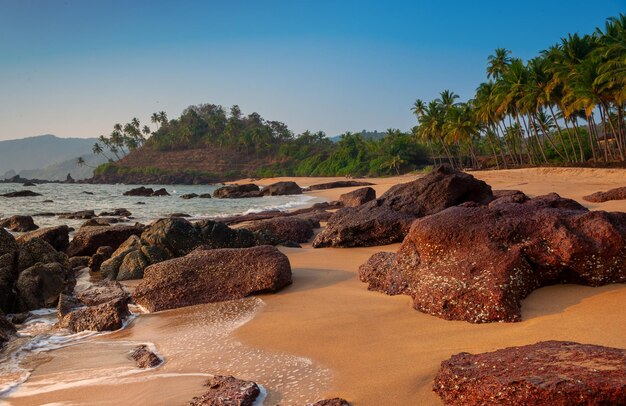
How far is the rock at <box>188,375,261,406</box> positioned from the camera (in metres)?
3.46

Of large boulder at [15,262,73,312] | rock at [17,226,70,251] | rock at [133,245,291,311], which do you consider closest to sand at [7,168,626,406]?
rock at [133,245,291,311]

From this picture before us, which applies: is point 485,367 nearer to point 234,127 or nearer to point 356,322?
point 356,322

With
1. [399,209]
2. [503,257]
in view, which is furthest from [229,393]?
[399,209]

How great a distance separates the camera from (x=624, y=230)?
5.16 metres

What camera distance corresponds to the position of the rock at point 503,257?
4859 millimetres

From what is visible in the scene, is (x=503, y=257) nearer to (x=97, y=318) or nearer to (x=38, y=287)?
(x=97, y=318)

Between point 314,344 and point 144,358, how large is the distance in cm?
173

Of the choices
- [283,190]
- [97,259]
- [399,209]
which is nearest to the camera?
[97,259]

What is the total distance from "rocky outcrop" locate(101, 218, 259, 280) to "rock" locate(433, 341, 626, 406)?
23.4 feet

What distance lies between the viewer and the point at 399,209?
1084 cm

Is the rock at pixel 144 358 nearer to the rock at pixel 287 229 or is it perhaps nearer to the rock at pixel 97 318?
the rock at pixel 97 318

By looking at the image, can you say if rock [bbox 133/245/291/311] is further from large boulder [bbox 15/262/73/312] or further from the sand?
large boulder [bbox 15/262/73/312]

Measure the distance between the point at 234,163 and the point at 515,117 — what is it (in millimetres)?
75964

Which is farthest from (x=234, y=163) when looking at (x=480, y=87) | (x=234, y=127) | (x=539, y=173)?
(x=539, y=173)
